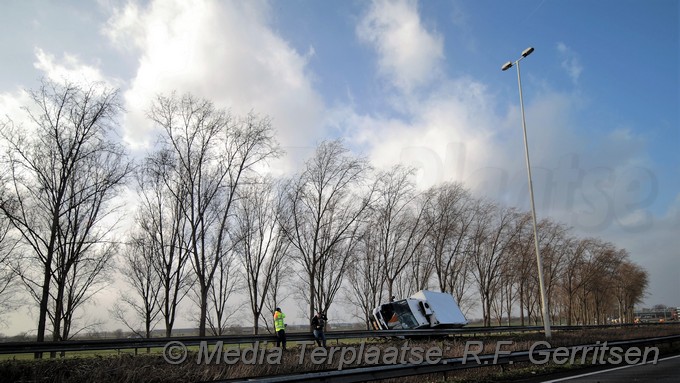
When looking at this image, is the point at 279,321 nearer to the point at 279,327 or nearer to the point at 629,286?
the point at 279,327

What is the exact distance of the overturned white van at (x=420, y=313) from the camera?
2420 cm

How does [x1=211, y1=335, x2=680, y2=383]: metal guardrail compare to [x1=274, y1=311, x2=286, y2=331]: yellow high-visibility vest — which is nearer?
[x1=211, y1=335, x2=680, y2=383]: metal guardrail

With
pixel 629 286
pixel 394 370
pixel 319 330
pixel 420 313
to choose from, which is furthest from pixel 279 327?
pixel 629 286

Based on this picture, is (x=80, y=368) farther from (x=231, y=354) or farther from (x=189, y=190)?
(x=189, y=190)

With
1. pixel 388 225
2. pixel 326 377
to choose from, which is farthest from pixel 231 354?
pixel 388 225

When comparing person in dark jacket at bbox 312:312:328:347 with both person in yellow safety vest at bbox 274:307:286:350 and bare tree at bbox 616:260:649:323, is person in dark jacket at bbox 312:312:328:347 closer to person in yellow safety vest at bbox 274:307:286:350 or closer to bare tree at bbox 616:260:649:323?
person in yellow safety vest at bbox 274:307:286:350

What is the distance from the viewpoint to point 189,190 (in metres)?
25.4

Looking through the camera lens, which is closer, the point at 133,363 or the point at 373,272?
the point at 133,363

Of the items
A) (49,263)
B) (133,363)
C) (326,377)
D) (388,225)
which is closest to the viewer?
(326,377)

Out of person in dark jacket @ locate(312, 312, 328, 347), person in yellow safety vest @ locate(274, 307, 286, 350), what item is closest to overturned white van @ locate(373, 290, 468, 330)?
person in dark jacket @ locate(312, 312, 328, 347)

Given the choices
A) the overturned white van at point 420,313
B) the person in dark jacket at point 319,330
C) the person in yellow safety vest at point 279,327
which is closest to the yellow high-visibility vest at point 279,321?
the person in yellow safety vest at point 279,327

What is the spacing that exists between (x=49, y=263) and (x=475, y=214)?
1530 inches

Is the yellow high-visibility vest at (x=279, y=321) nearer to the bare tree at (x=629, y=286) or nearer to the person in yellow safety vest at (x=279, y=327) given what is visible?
the person in yellow safety vest at (x=279, y=327)

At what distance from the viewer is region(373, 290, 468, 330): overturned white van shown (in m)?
24.2
